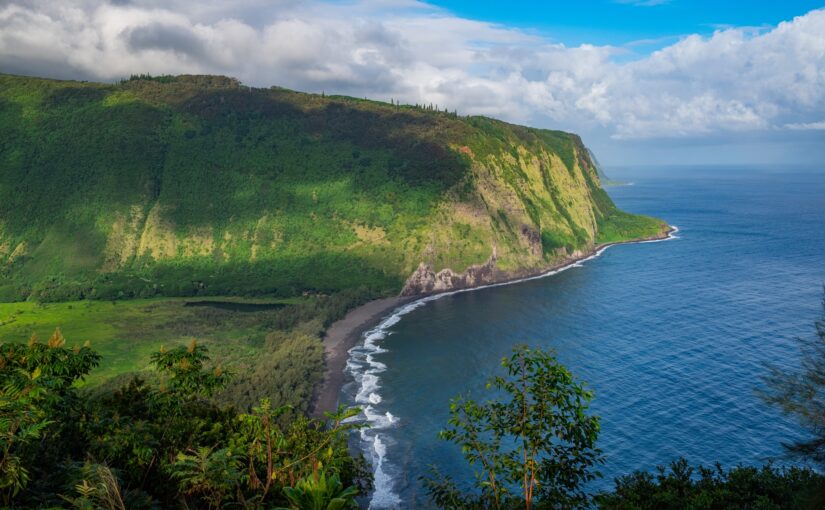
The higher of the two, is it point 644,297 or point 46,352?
point 46,352

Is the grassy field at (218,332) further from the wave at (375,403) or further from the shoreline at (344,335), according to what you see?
the wave at (375,403)

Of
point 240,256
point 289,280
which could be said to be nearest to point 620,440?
point 289,280

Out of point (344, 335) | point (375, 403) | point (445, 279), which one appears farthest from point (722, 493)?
point (445, 279)

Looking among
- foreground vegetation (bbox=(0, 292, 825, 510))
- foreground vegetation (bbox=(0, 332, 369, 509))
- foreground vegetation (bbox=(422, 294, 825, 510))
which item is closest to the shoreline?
foreground vegetation (bbox=(0, 332, 369, 509))

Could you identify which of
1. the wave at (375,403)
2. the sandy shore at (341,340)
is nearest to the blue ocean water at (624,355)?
the wave at (375,403)

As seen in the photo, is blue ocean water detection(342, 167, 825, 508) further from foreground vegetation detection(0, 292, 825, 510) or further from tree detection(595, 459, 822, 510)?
foreground vegetation detection(0, 292, 825, 510)

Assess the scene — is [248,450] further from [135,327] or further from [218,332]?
[135,327]

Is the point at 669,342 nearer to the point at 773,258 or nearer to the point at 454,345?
the point at 454,345
